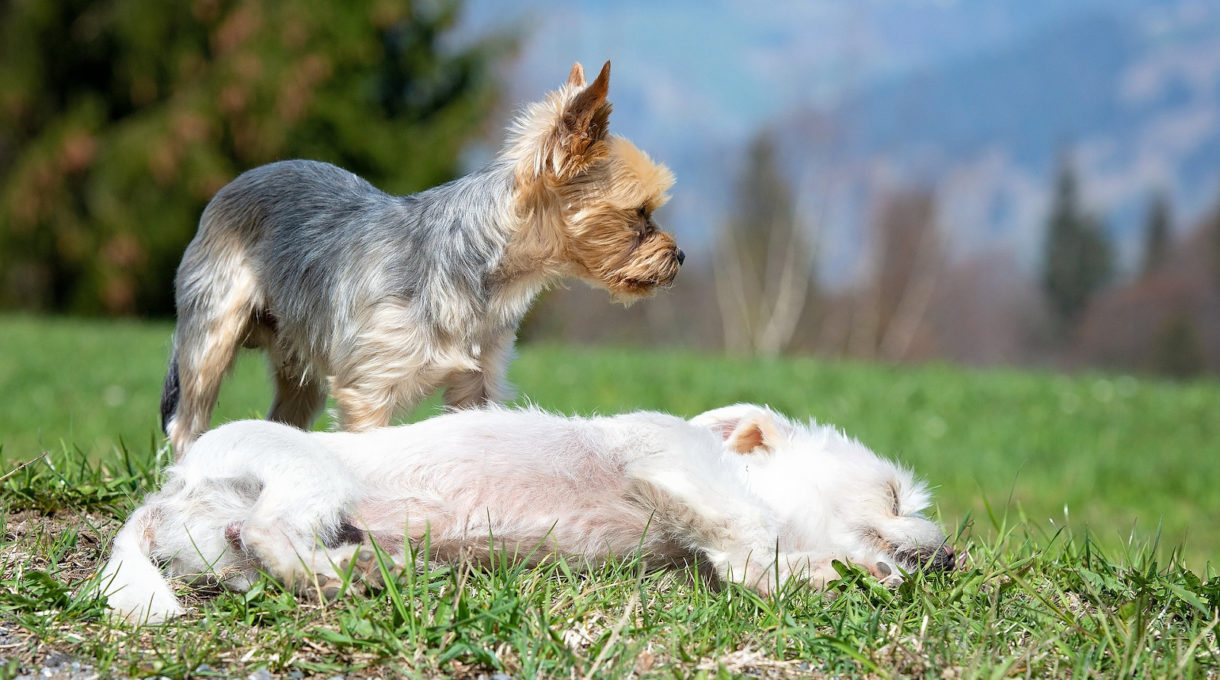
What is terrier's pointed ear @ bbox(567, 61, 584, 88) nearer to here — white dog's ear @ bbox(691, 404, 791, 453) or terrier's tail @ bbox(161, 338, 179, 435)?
white dog's ear @ bbox(691, 404, 791, 453)

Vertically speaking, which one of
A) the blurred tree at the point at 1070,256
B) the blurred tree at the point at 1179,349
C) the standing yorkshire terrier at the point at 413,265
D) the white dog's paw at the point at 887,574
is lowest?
the blurred tree at the point at 1179,349

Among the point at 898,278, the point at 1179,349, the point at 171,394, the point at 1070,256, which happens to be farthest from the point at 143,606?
the point at 1070,256

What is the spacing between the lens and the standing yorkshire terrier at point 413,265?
4684 millimetres

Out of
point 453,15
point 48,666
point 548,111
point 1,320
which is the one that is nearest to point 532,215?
point 548,111

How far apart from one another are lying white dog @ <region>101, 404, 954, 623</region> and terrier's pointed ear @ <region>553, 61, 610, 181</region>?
1.20m

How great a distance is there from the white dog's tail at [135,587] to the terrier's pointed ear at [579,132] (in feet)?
7.77

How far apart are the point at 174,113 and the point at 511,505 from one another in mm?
23250

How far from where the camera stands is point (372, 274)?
15.8ft

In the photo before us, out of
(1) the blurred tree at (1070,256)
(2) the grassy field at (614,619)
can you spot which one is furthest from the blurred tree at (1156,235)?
(2) the grassy field at (614,619)

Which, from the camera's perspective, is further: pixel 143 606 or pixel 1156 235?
pixel 1156 235

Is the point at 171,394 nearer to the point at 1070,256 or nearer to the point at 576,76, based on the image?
the point at 576,76

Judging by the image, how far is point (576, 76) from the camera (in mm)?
5285

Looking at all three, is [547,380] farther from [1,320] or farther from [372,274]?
[1,320]

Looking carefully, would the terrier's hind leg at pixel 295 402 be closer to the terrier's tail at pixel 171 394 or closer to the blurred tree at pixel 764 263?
the terrier's tail at pixel 171 394
